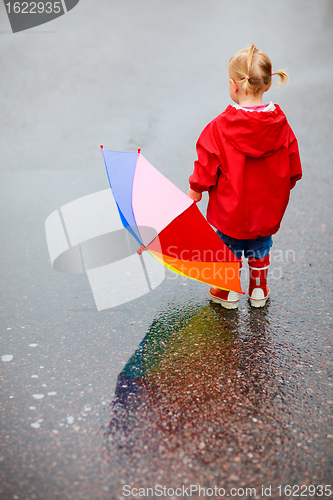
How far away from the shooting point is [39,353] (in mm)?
2680

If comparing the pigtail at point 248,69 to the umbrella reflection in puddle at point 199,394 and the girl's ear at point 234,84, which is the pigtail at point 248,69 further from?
the umbrella reflection in puddle at point 199,394

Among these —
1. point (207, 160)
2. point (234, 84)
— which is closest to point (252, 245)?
point (207, 160)

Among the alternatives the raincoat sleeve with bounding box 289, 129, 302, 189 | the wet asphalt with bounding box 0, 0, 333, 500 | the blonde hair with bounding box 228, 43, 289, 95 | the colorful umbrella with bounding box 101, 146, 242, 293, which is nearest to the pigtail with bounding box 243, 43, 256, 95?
the blonde hair with bounding box 228, 43, 289, 95

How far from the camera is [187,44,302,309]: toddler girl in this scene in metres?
2.60

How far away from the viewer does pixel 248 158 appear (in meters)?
2.69

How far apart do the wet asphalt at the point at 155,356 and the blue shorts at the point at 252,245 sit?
1.24 ft

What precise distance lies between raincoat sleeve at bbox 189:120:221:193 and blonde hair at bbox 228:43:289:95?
292mm

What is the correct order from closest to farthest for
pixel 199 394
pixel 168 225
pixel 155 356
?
1. pixel 199 394
2. pixel 168 225
3. pixel 155 356

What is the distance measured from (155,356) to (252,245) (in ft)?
3.19

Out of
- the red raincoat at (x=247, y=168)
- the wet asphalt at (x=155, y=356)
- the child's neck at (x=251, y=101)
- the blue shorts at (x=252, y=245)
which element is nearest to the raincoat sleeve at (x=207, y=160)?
the red raincoat at (x=247, y=168)

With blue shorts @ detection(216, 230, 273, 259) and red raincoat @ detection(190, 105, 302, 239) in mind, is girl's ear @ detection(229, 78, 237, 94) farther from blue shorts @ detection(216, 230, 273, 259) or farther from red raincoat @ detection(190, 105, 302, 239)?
blue shorts @ detection(216, 230, 273, 259)

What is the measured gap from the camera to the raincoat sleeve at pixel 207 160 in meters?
2.68

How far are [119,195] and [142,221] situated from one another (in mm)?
219

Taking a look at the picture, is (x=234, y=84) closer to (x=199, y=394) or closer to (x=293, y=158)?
(x=293, y=158)
